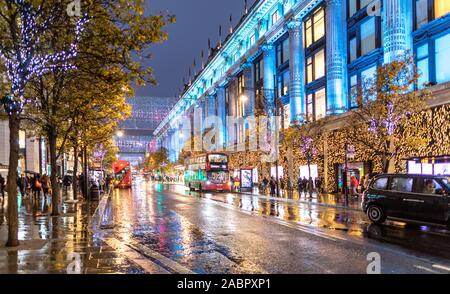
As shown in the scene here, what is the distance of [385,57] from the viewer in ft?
101

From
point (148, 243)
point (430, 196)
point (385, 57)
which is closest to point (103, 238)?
point (148, 243)

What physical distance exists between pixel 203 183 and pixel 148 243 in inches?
1269

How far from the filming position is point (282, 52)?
172ft

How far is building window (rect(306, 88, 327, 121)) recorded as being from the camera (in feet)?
136

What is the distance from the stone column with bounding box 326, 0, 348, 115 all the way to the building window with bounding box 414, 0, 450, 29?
9.14m

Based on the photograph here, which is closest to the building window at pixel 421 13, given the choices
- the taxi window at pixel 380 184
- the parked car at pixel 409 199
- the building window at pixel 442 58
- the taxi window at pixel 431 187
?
the building window at pixel 442 58

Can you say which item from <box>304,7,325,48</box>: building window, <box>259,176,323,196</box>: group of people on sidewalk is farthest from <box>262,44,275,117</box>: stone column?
<box>259,176,323,196</box>: group of people on sidewalk

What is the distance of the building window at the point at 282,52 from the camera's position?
167ft

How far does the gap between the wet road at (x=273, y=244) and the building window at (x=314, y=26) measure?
2703 centimetres

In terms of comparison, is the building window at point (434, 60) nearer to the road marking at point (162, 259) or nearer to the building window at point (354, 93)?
the building window at point (354, 93)

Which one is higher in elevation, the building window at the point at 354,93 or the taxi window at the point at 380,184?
the building window at the point at 354,93

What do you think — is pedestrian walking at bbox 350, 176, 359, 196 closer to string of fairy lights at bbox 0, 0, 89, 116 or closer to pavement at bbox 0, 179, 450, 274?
pavement at bbox 0, 179, 450, 274

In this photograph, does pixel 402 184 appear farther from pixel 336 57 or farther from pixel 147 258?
pixel 336 57

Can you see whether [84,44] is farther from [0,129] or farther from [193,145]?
[193,145]
